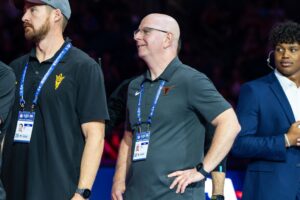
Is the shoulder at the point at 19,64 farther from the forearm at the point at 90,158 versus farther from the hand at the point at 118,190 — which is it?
the hand at the point at 118,190

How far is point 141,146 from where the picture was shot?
5.59 meters

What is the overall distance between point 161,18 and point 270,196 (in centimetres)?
158

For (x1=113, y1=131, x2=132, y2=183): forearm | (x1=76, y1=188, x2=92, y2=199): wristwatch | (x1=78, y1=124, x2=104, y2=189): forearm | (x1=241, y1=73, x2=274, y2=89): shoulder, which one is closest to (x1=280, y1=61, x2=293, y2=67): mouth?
(x1=241, y1=73, x2=274, y2=89): shoulder

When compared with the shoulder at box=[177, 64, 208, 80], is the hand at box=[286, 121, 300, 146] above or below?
below

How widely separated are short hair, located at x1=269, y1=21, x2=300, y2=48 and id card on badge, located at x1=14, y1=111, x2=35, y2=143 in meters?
2.17

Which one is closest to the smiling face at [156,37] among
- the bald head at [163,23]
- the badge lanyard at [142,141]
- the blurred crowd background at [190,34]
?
the bald head at [163,23]

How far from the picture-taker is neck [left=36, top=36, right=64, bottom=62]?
5500mm

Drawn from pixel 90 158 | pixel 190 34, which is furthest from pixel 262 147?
pixel 190 34

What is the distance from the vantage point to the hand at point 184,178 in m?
5.44

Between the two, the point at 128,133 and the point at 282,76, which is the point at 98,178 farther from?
the point at 282,76

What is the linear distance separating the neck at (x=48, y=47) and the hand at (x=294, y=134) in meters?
1.88

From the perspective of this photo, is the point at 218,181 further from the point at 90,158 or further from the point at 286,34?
the point at 286,34

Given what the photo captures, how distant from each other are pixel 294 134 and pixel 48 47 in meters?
1.96

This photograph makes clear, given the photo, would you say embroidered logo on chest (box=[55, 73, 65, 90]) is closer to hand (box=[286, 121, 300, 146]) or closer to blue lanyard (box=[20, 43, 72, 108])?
blue lanyard (box=[20, 43, 72, 108])
